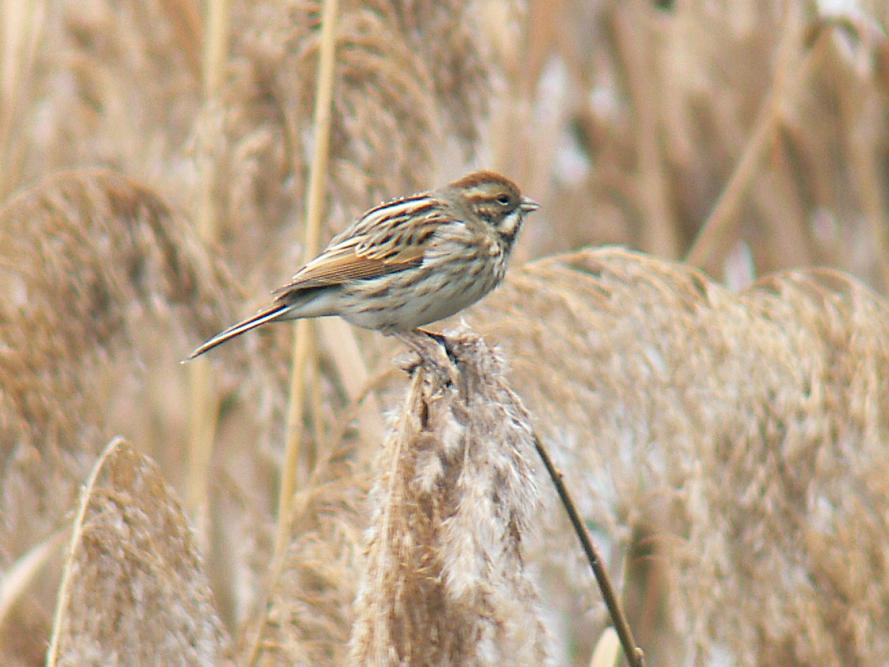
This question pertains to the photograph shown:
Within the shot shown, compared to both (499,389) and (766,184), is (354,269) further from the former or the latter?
(766,184)

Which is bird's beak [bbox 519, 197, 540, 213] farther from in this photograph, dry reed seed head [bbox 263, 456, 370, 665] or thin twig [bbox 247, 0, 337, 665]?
dry reed seed head [bbox 263, 456, 370, 665]

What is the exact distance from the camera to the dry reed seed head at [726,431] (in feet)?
8.29

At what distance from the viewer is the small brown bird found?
3.03 metres

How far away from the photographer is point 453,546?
6.23 ft

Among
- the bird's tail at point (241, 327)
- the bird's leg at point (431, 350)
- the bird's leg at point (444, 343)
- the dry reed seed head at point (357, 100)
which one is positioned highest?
the dry reed seed head at point (357, 100)

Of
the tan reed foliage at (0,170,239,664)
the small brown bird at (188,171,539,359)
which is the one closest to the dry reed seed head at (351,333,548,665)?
the tan reed foliage at (0,170,239,664)

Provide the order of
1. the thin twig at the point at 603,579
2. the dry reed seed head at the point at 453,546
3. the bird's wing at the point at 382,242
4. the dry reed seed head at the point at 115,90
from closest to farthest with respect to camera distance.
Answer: the dry reed seed head at the point at 453,546 → the thin twig at the point at 603,579 → the bird's wing at the point at 382,242 → the dry reed seed head at the point at 115,90

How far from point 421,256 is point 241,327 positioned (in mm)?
681

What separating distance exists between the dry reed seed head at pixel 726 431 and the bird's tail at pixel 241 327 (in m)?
0.48

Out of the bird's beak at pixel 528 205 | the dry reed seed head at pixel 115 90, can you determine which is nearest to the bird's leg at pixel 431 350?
the bird's beak at pixel 528 205

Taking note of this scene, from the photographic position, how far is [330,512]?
2.54m

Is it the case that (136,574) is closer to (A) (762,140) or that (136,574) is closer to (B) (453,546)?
(B) (453,546)

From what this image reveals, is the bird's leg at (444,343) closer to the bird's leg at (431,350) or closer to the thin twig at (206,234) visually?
the bird's leg at (431,350)

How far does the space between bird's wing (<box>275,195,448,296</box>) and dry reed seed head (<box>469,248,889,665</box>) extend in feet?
1.62
